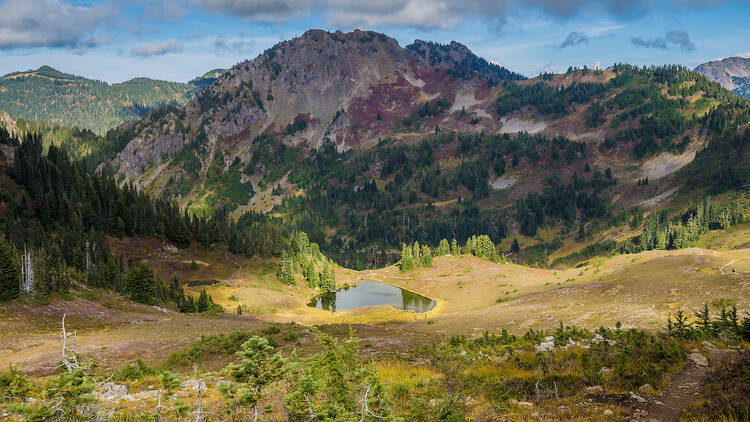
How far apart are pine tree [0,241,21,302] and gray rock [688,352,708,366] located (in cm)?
5894

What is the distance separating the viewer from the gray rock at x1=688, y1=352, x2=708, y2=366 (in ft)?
51.2

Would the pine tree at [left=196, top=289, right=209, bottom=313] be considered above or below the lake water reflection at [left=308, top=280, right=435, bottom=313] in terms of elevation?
above

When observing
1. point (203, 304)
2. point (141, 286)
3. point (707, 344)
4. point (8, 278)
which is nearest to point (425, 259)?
point (203, 304)

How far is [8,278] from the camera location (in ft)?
141

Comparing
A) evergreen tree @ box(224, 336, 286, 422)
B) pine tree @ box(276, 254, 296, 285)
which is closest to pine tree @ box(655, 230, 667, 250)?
pine tree @ box(276, 254, 296, 285)

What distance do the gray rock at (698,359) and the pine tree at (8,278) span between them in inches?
2320

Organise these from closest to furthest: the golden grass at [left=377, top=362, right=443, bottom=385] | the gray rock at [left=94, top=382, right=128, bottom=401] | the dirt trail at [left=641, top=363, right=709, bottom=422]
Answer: the dirt trail at [left=641, top=363, right=709, bottom=422] → the gray rock at [left=94, top=382, right=128, bottom=401] → the golden grass at [left=377, top=362, right=443, bottom=385]

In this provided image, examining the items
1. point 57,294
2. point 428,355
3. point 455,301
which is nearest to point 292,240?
point 455,301

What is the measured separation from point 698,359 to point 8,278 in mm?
60827

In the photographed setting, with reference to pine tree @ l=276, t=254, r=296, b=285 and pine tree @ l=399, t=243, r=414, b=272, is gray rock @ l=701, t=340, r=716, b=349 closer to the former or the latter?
pine tree @ l=276, t=254, r=296, b=285

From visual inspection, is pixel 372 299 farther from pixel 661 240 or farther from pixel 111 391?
pixel 661 240

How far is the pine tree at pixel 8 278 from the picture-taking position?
42062mm

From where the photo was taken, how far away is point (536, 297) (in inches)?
2386

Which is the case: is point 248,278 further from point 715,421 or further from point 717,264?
point 715,421
